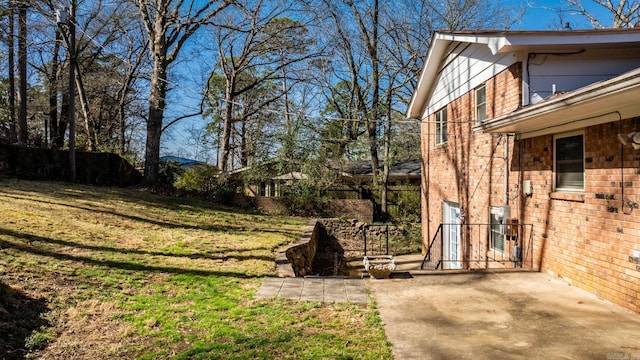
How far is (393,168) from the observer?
21266mm

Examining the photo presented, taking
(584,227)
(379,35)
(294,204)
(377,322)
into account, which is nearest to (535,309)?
(584,227)

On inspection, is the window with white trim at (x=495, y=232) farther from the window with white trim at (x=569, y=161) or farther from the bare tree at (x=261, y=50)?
the bare tree at (x=261, y=50)

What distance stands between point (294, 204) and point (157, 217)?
7.69 m

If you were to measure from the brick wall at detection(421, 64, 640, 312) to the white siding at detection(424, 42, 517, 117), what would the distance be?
0.82 feet

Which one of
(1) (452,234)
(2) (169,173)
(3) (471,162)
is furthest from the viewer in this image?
(2) (169,173)

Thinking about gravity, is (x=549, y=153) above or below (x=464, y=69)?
below

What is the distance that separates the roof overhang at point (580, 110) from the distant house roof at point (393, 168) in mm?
13389

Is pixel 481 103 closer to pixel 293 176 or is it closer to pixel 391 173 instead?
pixel 293 176

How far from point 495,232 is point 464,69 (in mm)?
3936

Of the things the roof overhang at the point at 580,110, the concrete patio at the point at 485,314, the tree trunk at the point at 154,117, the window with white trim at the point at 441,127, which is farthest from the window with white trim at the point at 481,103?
the tree trunk at the point at 154,117

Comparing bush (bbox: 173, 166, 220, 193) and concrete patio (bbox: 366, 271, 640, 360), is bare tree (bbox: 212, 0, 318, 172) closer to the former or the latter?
bush (bbox: 173, 166, 220, 193)

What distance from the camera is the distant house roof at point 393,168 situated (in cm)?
2014

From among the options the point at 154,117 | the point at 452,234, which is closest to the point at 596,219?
the point at 452,234

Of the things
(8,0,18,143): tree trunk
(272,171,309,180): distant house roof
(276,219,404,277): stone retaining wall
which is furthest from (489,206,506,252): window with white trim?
(8,0,18,143): tree trunk
